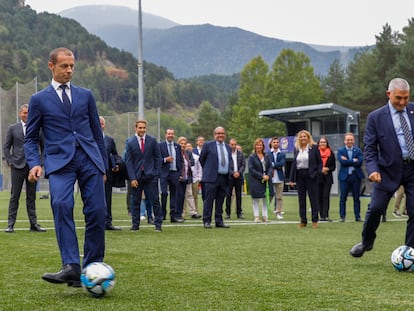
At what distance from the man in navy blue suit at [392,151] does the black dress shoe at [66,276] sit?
3.34m

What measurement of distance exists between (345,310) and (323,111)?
143 feet

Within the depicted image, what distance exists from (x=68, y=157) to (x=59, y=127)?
0.30m

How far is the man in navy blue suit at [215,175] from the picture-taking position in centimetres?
1586

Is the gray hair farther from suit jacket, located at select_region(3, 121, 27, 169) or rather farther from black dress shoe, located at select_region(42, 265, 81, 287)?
suit jacket, located at select_region(3, 121, 27, 169)

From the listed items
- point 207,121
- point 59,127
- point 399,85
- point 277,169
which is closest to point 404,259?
point 399,85

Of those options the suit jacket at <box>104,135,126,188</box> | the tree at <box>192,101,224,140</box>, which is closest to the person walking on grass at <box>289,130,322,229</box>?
the suit jacket at <box>104,135,126,188</box>

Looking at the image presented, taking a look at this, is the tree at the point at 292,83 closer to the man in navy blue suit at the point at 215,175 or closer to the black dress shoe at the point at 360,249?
the man in navy blue suit at the point at 215,175

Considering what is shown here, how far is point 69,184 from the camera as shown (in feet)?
22.4

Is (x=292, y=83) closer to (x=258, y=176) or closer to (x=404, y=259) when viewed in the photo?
(x=258, y=176)

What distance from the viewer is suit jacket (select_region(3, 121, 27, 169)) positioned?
13.3 m

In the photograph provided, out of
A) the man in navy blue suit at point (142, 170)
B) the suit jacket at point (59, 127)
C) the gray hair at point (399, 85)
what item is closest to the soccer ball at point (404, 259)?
the gray hair at point (399, 85)

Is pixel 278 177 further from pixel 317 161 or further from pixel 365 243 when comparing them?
pixel 365 243

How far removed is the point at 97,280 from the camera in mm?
6410

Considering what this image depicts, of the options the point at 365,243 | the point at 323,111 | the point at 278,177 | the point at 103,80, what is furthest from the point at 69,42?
the point at 365,243
